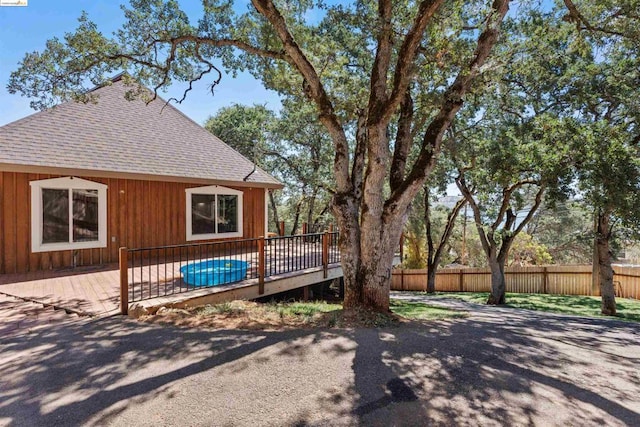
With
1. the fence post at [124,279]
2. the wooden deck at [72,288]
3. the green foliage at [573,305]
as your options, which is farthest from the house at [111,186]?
the green foliage at [573,305]

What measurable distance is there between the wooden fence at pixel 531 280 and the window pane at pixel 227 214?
10827 millimetres

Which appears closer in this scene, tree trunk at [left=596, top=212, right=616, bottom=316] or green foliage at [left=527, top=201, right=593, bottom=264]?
tree trunk at [left=596, top=212, right=616, bottom=316]

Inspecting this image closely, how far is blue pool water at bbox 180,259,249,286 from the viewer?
6469 mm

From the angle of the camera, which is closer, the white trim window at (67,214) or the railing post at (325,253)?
the white trim window at (67,214)

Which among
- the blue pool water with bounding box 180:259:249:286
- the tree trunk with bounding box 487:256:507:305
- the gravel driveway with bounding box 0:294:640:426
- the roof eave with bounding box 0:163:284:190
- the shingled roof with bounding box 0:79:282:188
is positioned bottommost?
the tree trunk with bounding box 487:256:507:305

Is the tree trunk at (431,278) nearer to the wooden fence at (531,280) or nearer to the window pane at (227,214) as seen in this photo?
the wooden fence at (531,280)

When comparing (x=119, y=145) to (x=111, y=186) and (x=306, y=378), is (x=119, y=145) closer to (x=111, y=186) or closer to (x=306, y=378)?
(x=111, y=186)

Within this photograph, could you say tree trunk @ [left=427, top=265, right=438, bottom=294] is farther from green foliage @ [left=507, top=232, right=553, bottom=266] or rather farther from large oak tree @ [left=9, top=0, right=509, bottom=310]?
large oak tree @ [left=9, top=0, right=509, bottom=310]

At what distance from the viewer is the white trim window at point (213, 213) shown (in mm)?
10352

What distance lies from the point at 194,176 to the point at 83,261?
360 cm

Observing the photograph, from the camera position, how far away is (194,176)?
32.4 feet

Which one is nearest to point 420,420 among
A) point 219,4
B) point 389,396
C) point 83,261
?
point 389,396

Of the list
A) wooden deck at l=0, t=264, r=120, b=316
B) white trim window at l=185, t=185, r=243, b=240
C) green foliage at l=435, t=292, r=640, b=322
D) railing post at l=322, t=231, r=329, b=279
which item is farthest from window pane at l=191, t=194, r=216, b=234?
green foliage at l=435, t=292, r=640, b=322

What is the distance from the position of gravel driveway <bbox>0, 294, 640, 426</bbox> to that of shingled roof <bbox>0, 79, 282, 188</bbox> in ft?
16.9
